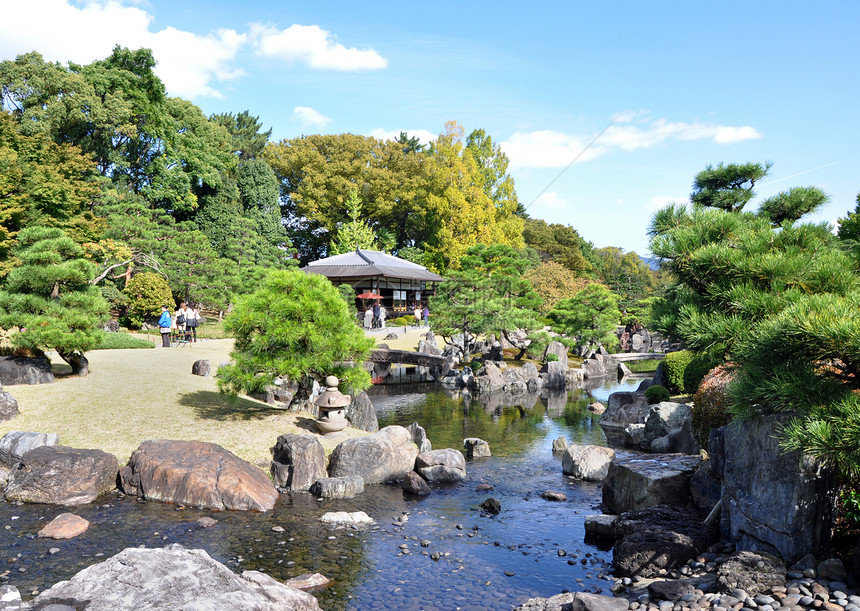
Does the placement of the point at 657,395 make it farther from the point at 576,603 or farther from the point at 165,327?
the point at 165,327

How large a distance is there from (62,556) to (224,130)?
4095 centimetres

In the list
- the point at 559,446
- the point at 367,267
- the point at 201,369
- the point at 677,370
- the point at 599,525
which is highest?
the point at 367,267

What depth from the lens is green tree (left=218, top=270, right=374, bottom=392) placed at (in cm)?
1162

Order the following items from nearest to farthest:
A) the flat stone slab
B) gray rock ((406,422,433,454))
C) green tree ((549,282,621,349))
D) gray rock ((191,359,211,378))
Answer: the flat stone slab → gray rock ((406,422,433,454)) → gray rock ((191,359,211,378)) → green tree ((549,282,621,349))

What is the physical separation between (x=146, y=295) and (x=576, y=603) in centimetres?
2622

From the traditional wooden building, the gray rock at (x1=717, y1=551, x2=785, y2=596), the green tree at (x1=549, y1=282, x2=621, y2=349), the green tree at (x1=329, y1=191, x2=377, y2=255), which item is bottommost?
the gray rock at (x1=717, y1=551, x2=785, y2=596)

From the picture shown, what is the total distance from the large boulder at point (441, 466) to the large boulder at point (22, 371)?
30.2 feet

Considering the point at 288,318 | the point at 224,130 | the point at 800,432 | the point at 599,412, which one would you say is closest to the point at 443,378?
the point at 599,412

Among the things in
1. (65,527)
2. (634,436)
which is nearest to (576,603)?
(65,527)

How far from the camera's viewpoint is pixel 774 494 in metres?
6.13

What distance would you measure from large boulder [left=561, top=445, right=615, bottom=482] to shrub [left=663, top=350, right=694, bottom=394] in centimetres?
691

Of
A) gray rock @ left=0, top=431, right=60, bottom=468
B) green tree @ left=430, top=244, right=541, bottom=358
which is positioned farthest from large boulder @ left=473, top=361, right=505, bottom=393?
gray rock @ left=0, top=431, right=60, bottom=468

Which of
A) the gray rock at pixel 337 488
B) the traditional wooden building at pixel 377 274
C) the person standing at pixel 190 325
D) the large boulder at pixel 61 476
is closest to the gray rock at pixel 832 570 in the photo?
the gray rock at pixel 337 488

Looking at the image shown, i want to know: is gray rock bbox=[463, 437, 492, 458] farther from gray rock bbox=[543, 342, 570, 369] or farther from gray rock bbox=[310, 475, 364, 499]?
gray rock bbox=[543, 342, 570, 369]
